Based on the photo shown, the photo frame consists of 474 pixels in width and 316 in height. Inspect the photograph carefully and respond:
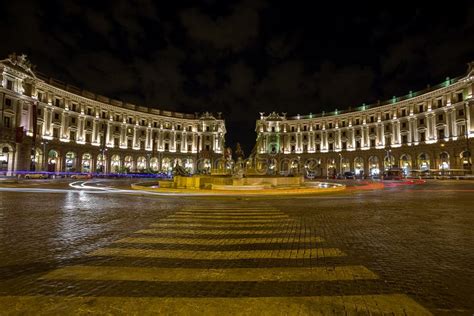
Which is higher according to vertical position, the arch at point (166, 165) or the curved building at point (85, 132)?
the curved building at point (85, 132)

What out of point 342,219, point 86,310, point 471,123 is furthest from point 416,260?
point 471,123

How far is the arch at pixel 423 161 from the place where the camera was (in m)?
53.3

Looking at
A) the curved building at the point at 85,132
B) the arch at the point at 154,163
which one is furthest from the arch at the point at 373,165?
the arch at the point at 154,163

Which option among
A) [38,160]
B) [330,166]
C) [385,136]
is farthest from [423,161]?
[38,160]

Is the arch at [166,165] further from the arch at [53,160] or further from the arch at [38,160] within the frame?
the arch at [38,160]

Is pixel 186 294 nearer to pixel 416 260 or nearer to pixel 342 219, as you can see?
pixel 416 260

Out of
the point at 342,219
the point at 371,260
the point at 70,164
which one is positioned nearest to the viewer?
the point at 371,260

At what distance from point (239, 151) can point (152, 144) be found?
50132 millimetres

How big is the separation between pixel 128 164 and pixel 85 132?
525 inches

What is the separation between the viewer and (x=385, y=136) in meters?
64.1

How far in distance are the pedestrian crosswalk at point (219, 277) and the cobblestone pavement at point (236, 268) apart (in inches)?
0.7

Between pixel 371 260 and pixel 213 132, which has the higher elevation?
pixel 213 132

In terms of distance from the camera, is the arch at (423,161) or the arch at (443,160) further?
the arch at (423,161)

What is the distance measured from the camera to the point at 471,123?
44906 millimetres
